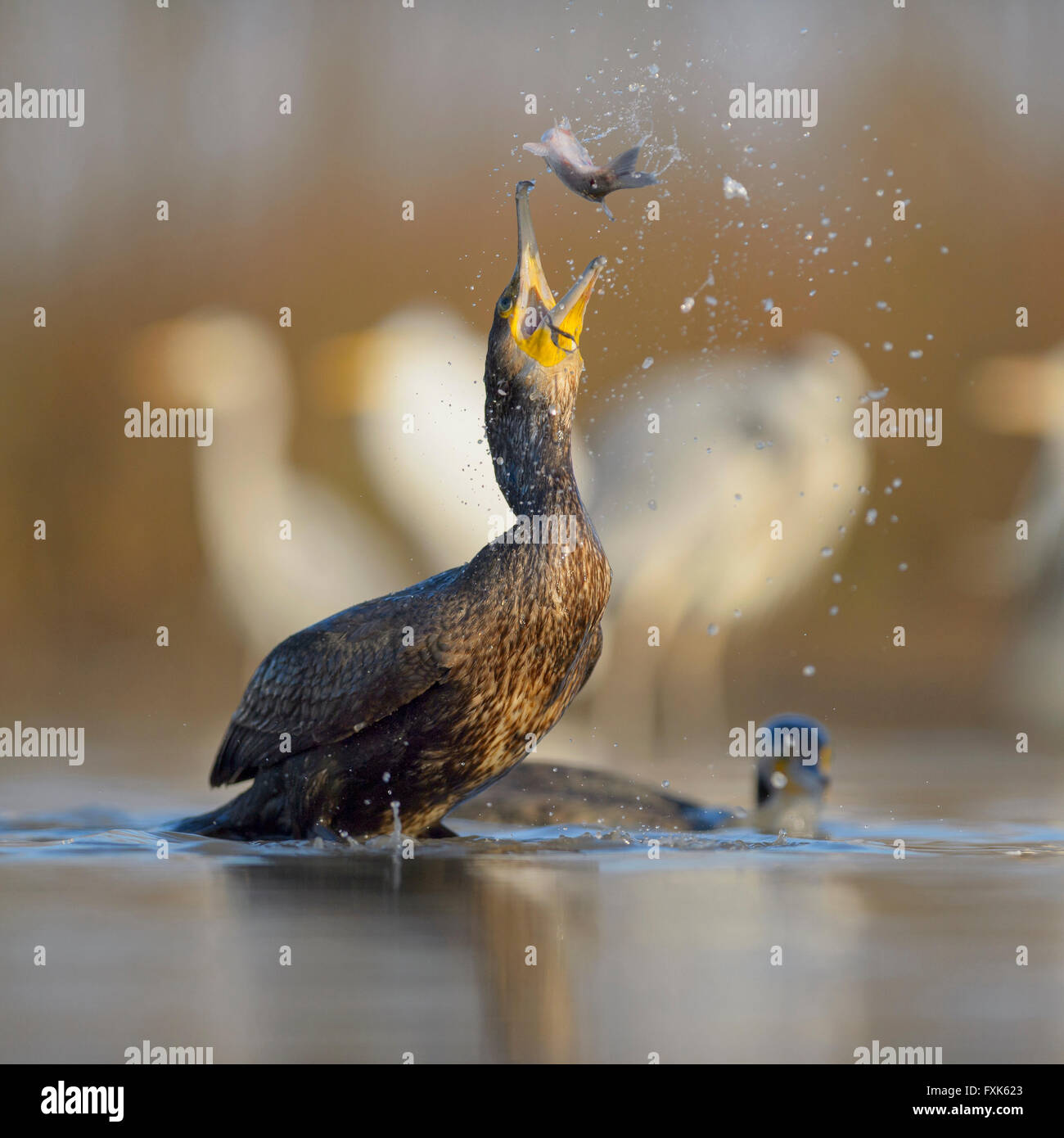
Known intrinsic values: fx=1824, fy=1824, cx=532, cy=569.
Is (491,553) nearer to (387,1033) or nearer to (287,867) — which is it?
(287,867)

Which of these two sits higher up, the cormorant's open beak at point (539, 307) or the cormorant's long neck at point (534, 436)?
the cormorant's open beak at point (539, 307)

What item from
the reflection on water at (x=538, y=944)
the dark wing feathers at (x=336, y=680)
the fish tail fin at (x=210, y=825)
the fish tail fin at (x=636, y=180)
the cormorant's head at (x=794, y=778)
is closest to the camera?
the reflection on water at (x=538, y=944)

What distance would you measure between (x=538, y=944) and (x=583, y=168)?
296cm

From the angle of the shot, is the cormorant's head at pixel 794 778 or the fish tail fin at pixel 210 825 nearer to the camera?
the fish tail fin at pixel 210 825

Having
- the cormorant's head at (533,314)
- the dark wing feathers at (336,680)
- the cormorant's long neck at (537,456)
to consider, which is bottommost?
the dark wing feathers at (336,680)

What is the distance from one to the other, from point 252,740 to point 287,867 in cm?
71

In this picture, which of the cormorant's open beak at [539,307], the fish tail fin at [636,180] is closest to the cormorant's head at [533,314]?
the cormorant's open beak at [539,307]

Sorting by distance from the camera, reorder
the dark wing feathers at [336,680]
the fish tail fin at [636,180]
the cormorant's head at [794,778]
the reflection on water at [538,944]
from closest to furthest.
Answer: the reflection on water at [538,944]
the dark wing feathers at [336,680]
the fish tail fin at [636,180]
the cormorant's head at [794,778]

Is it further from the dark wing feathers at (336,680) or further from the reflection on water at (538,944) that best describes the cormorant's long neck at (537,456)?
the reflection on water at (538,944)

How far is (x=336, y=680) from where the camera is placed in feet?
19.9

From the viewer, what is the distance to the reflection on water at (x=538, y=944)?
3600 millimetres

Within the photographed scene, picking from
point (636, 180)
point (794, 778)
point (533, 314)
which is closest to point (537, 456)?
point (533, 314)

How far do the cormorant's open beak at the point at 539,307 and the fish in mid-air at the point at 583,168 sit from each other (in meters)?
0.14

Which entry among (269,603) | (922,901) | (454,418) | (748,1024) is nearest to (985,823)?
(922,901)
